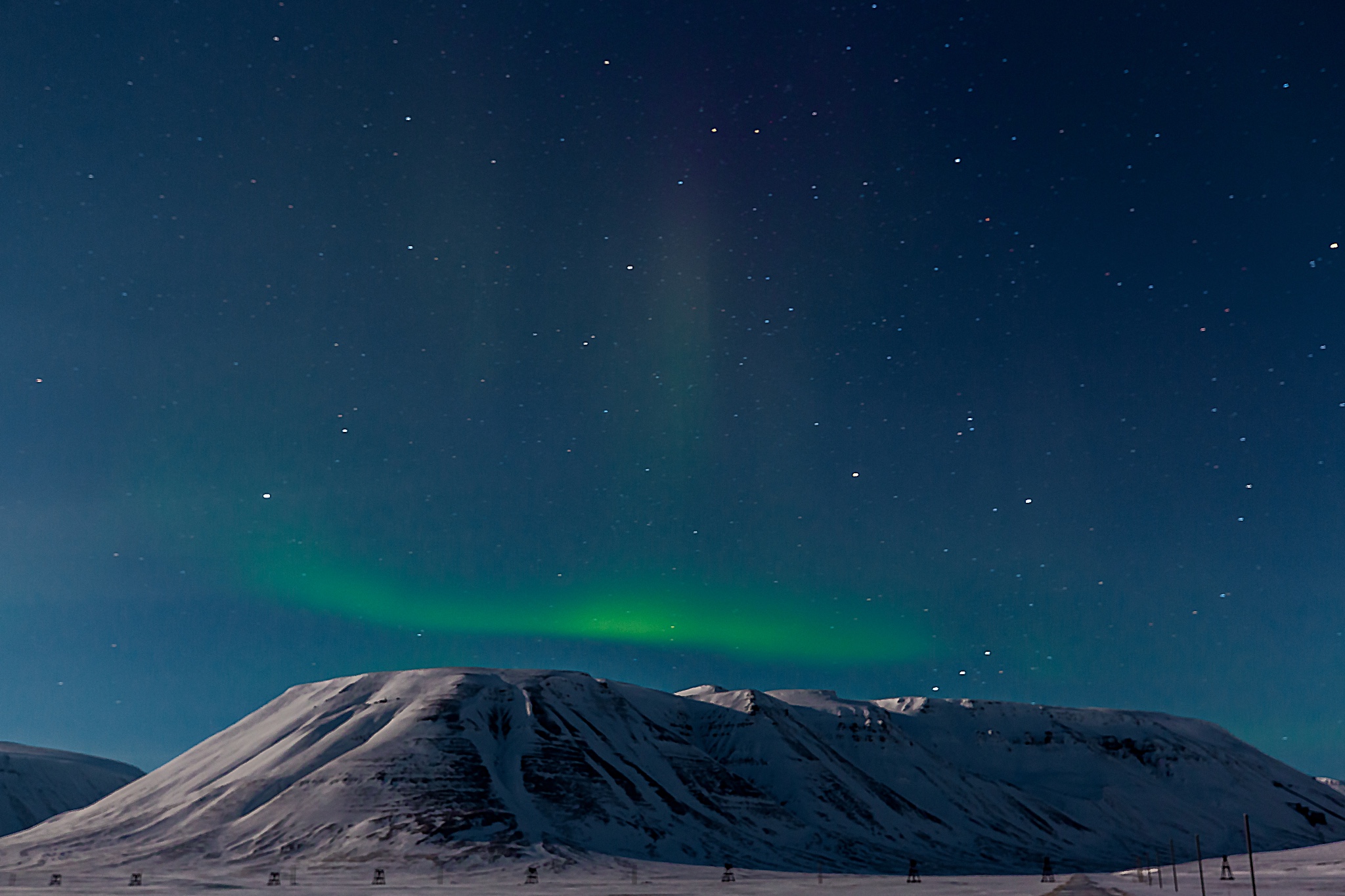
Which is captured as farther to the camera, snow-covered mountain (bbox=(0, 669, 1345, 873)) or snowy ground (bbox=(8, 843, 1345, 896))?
snow-covered mountain (bbox=(0, 669, 1345, 873))

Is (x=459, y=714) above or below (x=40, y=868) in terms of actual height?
above

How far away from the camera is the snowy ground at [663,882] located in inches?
2591

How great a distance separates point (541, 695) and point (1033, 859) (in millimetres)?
98463

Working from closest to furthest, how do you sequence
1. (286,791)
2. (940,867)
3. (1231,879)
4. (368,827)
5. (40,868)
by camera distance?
(1231,879)
(40,868)
(368,827)
(286,791)
(940,867)

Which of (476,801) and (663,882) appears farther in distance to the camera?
(476,801)

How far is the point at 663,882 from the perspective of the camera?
3974 inches

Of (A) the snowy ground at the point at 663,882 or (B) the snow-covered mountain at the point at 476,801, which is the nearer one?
(A) the snowy ground at the point at 663,882

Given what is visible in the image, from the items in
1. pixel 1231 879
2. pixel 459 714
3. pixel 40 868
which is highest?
pixel 459 714

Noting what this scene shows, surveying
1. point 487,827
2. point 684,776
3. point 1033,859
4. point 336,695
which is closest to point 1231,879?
point 487,827

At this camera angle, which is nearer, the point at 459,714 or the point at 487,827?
the point at 487,827

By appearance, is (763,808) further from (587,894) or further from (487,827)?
(587,894)

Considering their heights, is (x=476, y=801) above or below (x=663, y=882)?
above

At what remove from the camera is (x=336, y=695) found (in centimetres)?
19450

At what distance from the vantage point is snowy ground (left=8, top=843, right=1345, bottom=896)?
65.8 m
